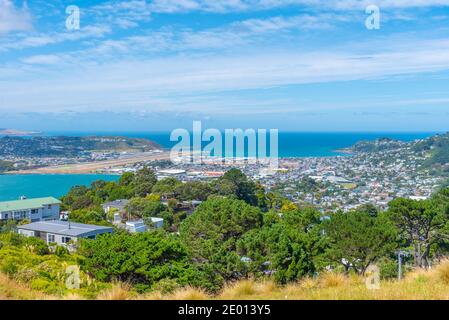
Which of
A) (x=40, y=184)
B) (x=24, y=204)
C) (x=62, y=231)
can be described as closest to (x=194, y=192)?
(x=24, y=204)

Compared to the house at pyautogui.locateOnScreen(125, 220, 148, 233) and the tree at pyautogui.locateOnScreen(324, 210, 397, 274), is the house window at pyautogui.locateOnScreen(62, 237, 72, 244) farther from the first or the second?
the tree at pyautogui.locateOnScreen(324, 210, 397, 274)

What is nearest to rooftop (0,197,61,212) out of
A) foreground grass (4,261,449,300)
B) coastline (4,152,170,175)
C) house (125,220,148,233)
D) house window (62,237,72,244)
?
house (125,220,148,233)

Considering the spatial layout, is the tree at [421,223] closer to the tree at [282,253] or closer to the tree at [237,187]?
the tree at [282,253]

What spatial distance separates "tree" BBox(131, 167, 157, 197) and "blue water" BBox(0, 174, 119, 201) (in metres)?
10.1

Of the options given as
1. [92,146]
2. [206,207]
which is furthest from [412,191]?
[92,146]

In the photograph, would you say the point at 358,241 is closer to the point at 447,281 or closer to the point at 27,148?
the point at 447,281

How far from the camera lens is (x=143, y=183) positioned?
27.5m

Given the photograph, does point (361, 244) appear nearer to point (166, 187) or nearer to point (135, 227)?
point (135, 227)

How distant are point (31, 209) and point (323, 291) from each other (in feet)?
69.0

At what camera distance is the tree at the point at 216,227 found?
1038 centimetres

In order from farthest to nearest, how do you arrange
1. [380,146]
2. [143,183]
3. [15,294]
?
[380,146] < [143,183] < [15,294]

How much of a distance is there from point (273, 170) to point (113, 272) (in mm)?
43175

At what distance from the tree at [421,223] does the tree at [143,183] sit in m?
17.2

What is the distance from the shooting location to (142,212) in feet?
72.5
